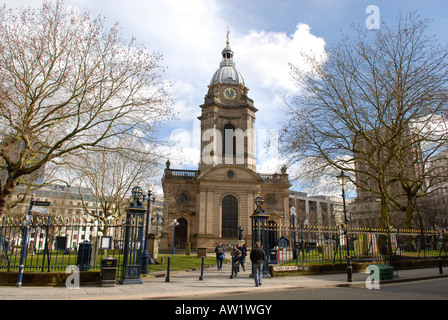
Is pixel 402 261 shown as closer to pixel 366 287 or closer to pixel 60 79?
pixel 366 287

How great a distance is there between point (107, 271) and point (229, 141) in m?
38.0

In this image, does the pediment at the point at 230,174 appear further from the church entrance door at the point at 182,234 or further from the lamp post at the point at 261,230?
the lamp post at the point at 261,230

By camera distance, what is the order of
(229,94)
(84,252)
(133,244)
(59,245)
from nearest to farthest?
(59,245)
(133,244)
(84,252)
(229,94)

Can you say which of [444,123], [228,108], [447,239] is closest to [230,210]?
[228,108]

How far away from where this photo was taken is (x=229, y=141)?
4869cm

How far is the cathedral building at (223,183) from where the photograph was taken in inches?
1661

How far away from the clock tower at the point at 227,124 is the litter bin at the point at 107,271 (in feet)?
114

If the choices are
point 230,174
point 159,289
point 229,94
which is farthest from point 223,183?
point 159,289

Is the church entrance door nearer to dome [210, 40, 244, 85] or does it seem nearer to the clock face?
the clock face

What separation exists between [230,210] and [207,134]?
1219 centimetres

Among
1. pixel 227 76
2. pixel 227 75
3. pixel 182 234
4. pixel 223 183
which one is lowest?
pixel 182 234

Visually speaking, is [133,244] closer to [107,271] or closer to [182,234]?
[107,271]

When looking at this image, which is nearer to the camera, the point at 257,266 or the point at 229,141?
the point at 257,266

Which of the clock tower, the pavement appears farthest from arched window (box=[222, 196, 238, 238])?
the pavement
